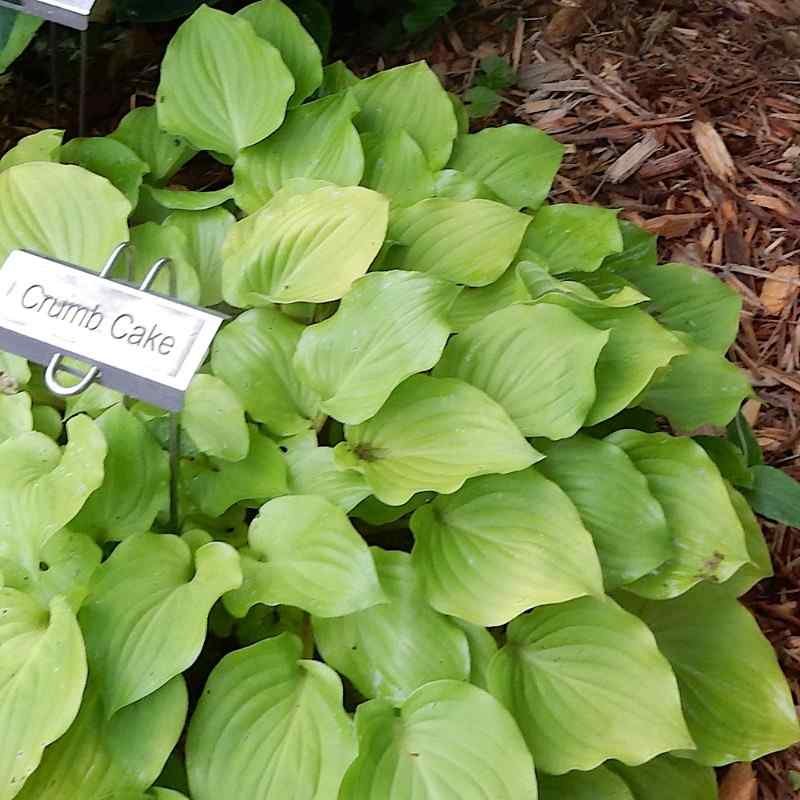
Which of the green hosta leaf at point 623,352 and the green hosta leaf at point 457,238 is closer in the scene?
the green hosta leaf at point 623,352

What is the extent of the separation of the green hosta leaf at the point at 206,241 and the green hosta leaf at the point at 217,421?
0.83 feet

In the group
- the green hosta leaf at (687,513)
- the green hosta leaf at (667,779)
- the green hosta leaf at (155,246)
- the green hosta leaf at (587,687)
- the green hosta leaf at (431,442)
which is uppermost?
the green hosta leaf at (155,246)

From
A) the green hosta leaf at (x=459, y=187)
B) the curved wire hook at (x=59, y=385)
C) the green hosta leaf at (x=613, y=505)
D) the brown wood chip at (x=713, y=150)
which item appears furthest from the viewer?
the brown wood chip at (x=713, y=150)

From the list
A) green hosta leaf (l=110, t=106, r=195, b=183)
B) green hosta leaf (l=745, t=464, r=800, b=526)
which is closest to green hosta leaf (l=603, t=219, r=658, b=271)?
green hosta leaf (l=745, t=464, r=800, b=526)

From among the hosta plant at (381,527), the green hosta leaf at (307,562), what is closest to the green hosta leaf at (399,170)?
the hosta plant at (381,527)

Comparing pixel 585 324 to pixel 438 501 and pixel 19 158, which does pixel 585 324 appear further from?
pixel 19 158

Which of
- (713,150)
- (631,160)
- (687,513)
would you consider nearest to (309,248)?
(687,513)

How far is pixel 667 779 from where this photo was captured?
115cm

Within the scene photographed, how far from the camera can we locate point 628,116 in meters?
2.01

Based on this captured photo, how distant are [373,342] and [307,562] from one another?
0.28 m

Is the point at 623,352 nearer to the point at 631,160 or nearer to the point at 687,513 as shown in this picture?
the point at 687,513

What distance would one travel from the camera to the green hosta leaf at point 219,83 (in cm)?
147

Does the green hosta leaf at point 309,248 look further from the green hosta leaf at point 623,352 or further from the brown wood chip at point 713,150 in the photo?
the brown wood chip at point 713,150

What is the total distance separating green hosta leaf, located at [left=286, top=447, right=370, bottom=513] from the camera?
3.67ft
